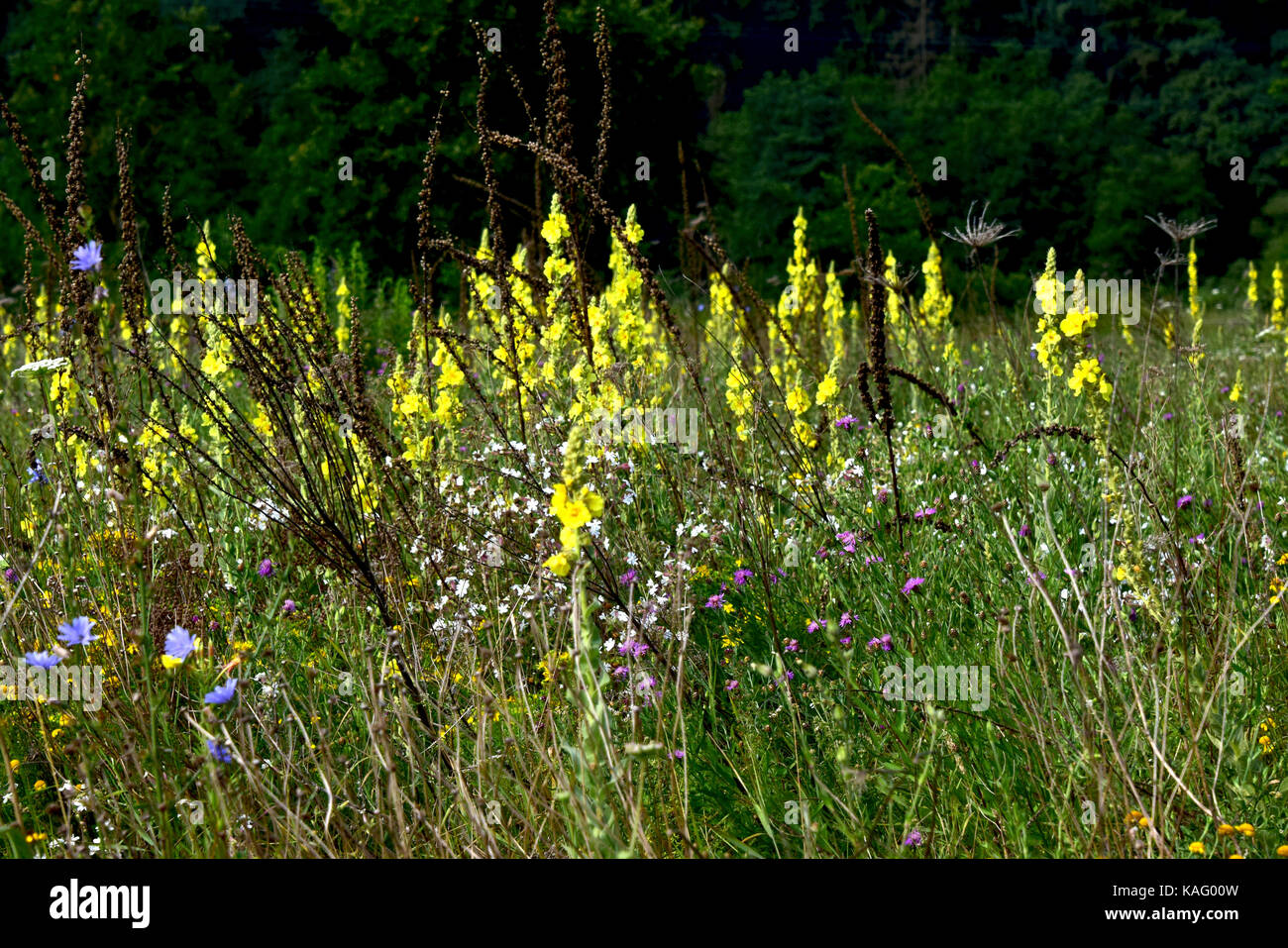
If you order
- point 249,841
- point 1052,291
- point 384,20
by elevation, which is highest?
point 384,20

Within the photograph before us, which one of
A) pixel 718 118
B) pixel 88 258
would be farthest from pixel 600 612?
pixel 718 118

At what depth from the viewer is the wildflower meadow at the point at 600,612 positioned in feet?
5.82

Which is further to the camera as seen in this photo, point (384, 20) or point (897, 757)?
point (384, 20)

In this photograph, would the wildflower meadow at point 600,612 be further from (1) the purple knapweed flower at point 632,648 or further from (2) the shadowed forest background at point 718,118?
(2) the shadowed forest background at point 718,118

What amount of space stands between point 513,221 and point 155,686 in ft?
39.3

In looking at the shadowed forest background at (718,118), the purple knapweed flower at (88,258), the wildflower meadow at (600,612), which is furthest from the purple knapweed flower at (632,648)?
the shadowed forest background at (718,118)

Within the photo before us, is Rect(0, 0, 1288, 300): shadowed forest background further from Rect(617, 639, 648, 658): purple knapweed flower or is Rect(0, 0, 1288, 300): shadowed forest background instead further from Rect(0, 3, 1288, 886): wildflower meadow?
Rect(617, 639, 648, 658): purple knapweed flower

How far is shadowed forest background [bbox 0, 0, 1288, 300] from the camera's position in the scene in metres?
14.1

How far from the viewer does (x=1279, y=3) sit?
32.0 meters

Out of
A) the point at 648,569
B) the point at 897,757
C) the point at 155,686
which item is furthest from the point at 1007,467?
the point at 155,686

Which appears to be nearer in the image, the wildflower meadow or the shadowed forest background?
the wildflower meadow

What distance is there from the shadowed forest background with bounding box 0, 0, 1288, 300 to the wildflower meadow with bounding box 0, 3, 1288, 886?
2.52ft

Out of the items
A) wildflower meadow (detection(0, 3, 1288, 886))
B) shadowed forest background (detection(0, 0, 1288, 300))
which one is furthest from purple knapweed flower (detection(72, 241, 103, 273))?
shadowed forest background (detection(0, 0, 1288, 300))
